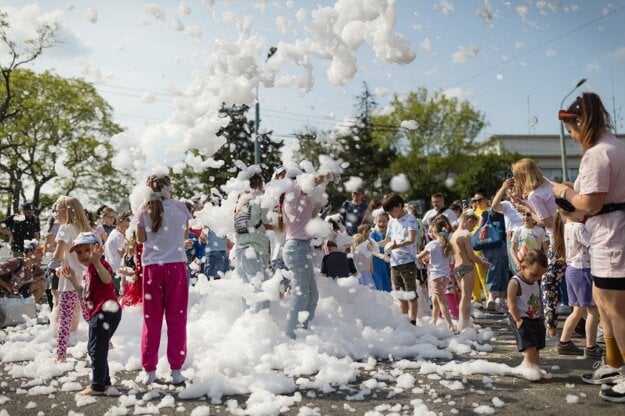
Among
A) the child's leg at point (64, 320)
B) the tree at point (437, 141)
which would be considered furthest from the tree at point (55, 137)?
the child's leg at point (64, 320)

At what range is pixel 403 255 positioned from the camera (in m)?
8.27

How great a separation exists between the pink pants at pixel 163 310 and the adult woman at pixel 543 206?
4.14 m

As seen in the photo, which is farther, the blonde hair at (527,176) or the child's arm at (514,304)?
the blonde hair at (527,176)

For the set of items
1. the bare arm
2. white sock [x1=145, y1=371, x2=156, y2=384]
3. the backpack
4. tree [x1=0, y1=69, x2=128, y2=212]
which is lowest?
white sock [x1=145, y1=371, x2=156, y2=384]

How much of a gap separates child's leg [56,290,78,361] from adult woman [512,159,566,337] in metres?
5.48

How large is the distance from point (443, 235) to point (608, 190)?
4.04m

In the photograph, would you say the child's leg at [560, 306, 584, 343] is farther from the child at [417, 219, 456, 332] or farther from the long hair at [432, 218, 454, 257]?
the long hair at [432, 218, 454, 257]

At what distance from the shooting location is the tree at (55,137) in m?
35.2

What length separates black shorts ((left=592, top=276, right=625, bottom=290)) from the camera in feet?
14.7

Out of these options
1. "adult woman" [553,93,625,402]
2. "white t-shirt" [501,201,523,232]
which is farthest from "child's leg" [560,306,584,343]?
"white t-shirt" [501,201,523,232]

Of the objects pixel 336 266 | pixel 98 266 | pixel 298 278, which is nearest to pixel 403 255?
pixel 336 266

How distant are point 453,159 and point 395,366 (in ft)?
147

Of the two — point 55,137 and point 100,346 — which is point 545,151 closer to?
point 55,137

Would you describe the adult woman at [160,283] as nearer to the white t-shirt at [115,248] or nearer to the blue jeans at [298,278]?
the blue jeans at [298,278]
